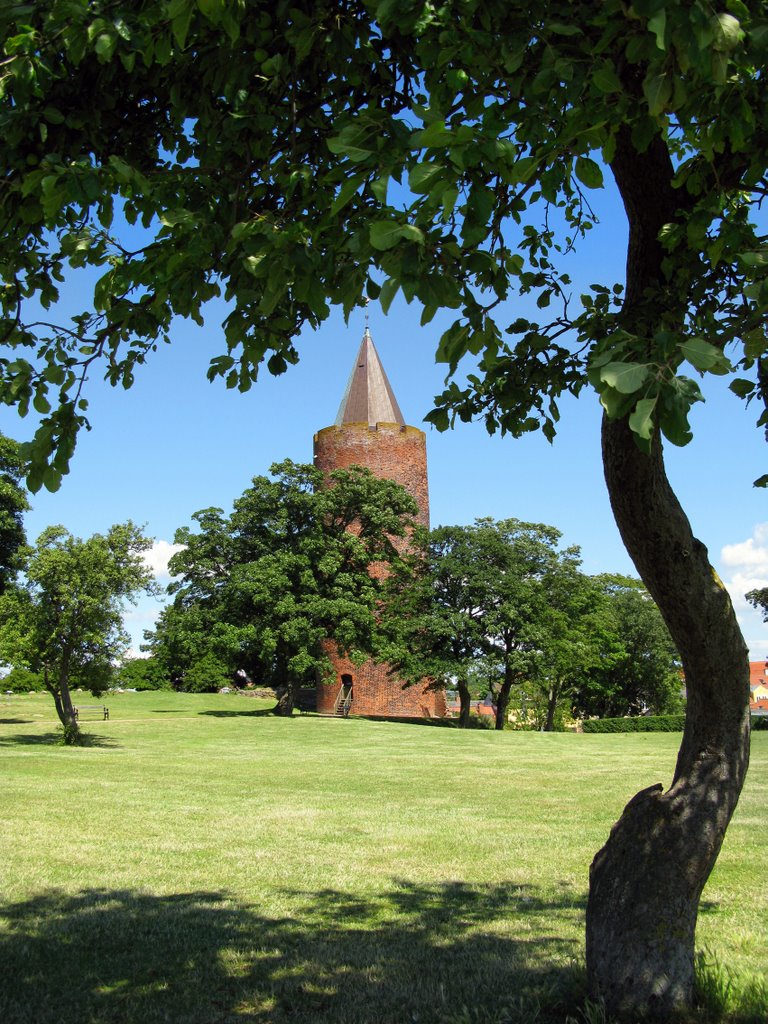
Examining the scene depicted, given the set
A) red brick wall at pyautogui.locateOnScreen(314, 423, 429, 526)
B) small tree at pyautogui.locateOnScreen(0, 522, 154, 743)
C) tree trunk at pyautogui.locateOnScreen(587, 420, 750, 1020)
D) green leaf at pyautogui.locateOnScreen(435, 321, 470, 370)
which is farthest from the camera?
red brick wall at pyautogui.locateOnScreen(314, 423, 429, 526)

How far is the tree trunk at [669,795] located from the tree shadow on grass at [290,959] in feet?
1.63

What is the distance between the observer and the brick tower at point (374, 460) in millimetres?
43312

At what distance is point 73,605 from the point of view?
22.5 meters

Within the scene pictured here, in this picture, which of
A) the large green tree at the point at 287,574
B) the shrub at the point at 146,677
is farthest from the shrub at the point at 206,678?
the large green tree at the point at 287,574

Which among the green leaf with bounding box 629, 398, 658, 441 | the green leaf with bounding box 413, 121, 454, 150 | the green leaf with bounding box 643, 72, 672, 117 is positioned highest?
the green leaf with bounding box 643, 72, 672, 117

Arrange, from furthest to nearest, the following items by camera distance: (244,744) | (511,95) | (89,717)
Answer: (89,717) → (244,744) → (511,95)

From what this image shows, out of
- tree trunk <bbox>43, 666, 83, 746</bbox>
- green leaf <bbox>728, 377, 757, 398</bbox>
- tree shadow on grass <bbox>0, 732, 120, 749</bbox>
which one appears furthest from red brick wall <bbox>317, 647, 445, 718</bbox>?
green leaf <bbox>728, 377, 757, 398</bbox>

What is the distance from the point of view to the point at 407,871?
8539 mm

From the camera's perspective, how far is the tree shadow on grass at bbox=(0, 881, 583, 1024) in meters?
4.71

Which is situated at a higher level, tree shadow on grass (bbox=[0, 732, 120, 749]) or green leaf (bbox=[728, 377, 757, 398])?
green leaf (bbox=[728, 377, 757, 398])

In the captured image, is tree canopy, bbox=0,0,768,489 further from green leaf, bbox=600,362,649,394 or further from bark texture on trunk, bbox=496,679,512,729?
bark texture on trunk, bbox=496,679,512,729

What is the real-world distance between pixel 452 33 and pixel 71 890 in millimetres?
7197

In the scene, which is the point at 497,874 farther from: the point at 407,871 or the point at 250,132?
the point at 250,132

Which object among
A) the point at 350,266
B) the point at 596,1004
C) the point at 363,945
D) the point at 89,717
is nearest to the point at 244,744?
the point at 89,717
